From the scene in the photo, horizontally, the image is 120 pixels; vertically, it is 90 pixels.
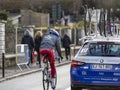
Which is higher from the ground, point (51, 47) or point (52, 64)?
point (51, 47)

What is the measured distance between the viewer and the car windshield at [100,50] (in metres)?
13.0

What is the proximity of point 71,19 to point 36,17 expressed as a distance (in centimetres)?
3317

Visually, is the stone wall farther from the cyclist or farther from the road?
the cyclist

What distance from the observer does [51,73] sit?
14055mm

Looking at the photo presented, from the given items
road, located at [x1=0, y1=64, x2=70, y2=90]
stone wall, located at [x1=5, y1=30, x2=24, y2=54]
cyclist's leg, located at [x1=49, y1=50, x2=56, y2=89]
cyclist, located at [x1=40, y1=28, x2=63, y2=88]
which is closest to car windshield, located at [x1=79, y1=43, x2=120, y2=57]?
cyclist, located at [x1=40, y1=28, x2=63, y2=88]

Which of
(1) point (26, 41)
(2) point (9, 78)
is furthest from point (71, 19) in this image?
(2) point (9, 78)

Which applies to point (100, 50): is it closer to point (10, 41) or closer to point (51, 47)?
point (51, 47)

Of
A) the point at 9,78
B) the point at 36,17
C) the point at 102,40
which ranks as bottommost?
the point at 9,78

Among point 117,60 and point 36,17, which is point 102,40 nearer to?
point 117,60

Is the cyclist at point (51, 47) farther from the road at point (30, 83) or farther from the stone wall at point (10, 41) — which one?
the stone wall at point (10, 41)

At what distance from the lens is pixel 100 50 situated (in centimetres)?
1309

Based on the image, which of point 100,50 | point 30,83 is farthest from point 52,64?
point 30,83

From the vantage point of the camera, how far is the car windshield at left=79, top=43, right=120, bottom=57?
42.6 feet

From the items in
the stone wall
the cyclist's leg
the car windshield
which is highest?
the stone wall
